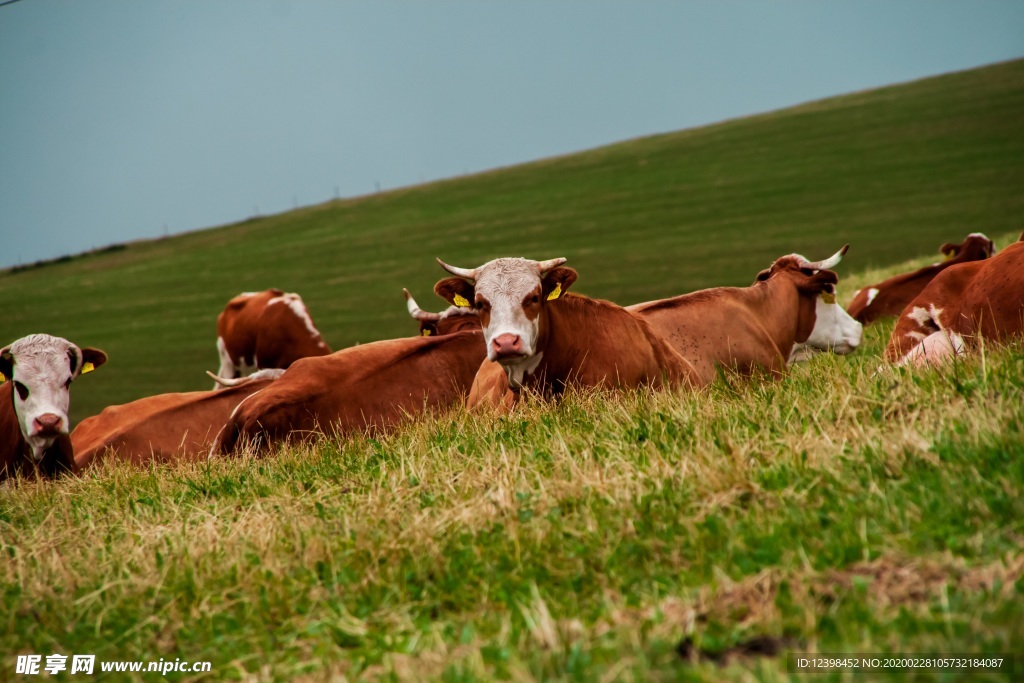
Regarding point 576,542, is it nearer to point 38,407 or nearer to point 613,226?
point 38,407

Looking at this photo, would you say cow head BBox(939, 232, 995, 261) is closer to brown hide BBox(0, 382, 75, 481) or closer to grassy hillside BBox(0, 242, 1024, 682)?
grassy hillside BBox(0, 242, 1024, 682)

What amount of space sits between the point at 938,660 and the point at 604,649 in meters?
0.97

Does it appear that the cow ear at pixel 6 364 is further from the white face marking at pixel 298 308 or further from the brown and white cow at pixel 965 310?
the white face marking at pixel 298 308

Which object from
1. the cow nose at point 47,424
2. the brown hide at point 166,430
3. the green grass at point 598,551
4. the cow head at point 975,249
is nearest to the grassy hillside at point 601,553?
the green grass at point 598,551

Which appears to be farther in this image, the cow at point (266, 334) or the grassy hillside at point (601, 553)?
the cow at point (266, 334)

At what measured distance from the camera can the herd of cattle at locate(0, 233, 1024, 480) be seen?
8.02m

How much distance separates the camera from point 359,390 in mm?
9586

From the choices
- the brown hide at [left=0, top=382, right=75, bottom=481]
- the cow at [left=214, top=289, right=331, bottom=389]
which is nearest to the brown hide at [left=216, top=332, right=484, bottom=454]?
the brown hide at [left=0, top=382, right=75, bottom=481]

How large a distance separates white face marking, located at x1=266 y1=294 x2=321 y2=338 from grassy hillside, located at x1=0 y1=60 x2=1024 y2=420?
8.83 meters

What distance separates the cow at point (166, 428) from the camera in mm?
10422

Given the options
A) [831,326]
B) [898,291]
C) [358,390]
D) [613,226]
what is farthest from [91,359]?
[613,226]

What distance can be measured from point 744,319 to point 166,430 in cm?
606

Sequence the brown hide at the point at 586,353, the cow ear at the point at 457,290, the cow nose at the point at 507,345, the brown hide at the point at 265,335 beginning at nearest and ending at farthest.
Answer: the cow nose at the point at 507,345 < the brown hide at the point at 586,353 < the cow ear at the point at 457,290 < the brown hide at the point at 265,335

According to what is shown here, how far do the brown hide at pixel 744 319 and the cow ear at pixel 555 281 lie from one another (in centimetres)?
147
